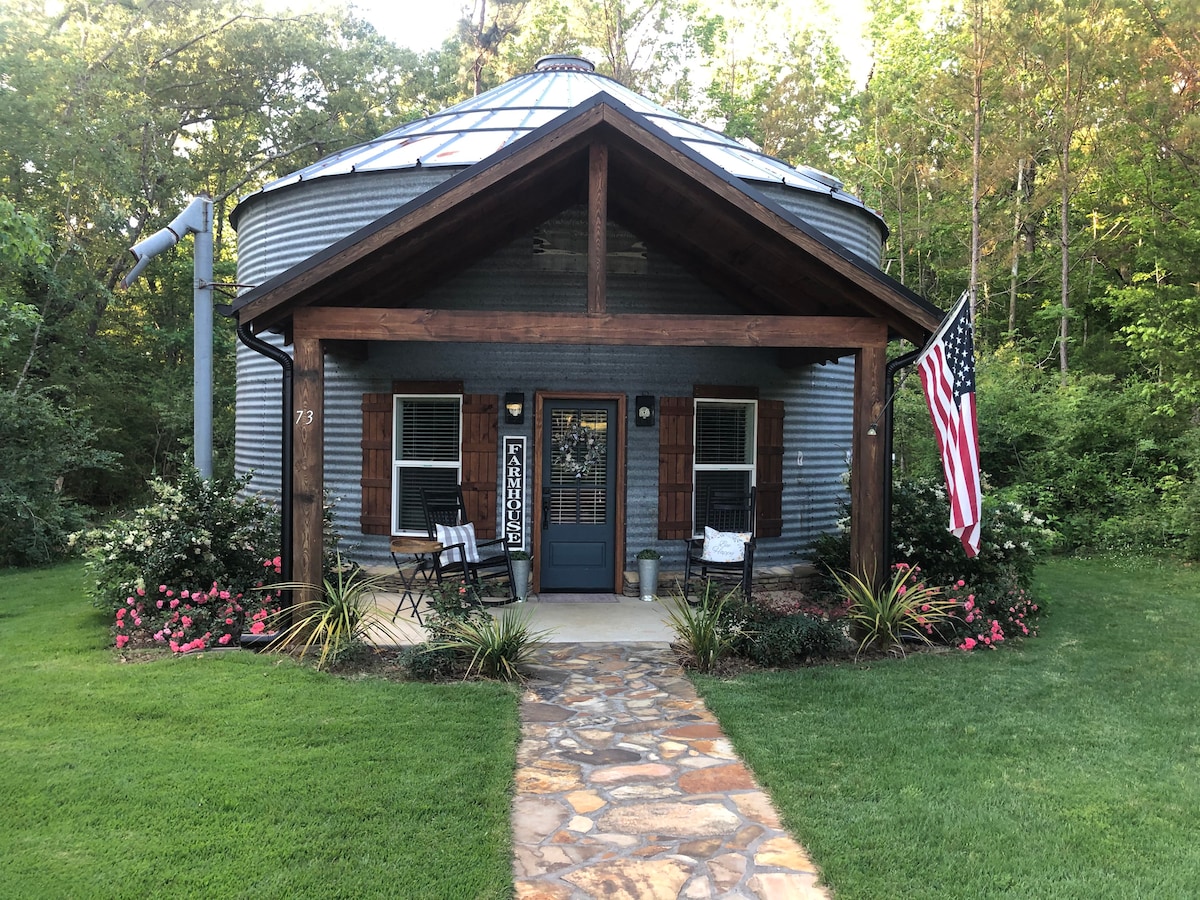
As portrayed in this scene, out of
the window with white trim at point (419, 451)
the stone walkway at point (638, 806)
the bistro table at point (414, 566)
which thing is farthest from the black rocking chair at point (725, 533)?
the window with white trim at point (419, 451)

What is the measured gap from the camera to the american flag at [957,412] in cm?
546

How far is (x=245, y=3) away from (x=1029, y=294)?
62.2 feet

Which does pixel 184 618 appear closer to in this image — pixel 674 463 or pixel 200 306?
pixel 200 306

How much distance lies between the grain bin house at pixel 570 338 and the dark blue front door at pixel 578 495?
0.07 ft

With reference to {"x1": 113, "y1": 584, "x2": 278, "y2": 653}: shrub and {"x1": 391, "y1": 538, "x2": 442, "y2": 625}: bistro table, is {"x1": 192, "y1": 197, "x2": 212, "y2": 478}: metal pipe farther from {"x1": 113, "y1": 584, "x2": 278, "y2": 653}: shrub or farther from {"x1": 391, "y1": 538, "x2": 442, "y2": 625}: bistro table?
{"x1": 391, "y1": 538, "x2": 442, "y2": 625}: bistro table

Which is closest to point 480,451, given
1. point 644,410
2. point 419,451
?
point 419,451

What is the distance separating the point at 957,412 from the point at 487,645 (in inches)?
134

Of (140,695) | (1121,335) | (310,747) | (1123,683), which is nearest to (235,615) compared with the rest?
(140,695)

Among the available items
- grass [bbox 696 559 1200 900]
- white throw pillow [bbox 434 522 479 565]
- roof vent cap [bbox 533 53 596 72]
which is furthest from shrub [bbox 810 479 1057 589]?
roof vent cap [bbox 533 53 596 72]

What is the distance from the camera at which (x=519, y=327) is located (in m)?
5.77

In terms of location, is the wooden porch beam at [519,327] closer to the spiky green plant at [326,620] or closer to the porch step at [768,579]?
the spiky green plant at [326,620]

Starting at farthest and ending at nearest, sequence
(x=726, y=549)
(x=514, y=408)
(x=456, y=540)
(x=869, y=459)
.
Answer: (x=514, y=408), (x=726, y=549), (x=456, y=540), (x=869, y=459)

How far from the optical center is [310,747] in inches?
163

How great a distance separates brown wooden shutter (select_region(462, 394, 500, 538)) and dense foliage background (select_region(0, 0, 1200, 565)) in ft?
15.1
